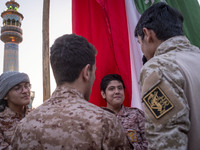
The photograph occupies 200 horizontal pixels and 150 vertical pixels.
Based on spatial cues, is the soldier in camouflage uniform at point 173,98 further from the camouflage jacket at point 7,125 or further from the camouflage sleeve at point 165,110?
the camouflage jacket at point 7,125

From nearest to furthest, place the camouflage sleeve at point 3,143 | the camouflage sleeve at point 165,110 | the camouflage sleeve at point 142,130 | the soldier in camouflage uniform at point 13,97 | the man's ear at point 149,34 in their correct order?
the camouflage sleeve at point 165,110
the man's ear at point 149,34
the camouflage sleeve at point 3,143
the camouflage sleeve at point 142,130
the soldier in camouflage uniform at point 13,97

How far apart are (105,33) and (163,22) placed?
1.84m

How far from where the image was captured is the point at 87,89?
1118 millimetres

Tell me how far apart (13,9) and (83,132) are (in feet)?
114

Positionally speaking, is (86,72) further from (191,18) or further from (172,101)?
(191,18)

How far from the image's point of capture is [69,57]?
3.37 ft

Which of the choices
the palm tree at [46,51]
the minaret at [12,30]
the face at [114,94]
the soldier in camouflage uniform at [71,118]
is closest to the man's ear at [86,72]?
the soldier in camouflage uniform at [71,118]

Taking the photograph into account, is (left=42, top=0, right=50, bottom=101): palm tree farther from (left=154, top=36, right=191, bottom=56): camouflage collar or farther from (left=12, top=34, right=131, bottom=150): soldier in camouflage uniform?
(left=154, top=36, right=191, bottom=56): camouflage collar

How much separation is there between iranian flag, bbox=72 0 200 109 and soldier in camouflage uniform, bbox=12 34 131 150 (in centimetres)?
164

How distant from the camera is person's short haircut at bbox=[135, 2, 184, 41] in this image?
1130mm

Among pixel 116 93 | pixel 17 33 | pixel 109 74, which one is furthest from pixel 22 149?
pixel 17 33

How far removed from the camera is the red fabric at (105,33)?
2744 mm

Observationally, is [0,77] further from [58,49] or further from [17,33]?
[17,33]

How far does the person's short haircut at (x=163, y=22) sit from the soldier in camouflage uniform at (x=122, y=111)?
128 centimetres
